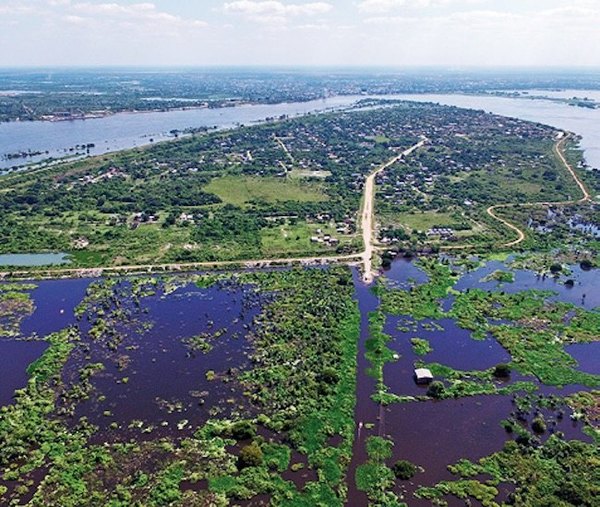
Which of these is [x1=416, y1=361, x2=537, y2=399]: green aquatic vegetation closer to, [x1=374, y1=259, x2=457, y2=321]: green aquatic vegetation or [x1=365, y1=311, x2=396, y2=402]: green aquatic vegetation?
[x1=365, y1=311, x2=396, y2=402]: green aquatic vegetation

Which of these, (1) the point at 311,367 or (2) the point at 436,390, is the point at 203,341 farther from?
(2) the point at 436,390

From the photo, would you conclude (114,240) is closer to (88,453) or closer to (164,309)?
(164,309)

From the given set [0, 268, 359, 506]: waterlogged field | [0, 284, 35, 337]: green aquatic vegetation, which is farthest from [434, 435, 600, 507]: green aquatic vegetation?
[0, 284, 35, 337]: green aquatic vegetation

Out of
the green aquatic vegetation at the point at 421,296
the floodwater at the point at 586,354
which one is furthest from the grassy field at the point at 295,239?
the floodwater at the point at 586,354

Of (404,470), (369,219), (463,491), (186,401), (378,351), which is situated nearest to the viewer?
(463,491)

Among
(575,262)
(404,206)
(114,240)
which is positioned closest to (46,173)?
(114,240)

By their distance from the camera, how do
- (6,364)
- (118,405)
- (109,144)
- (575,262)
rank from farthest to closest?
(109,144), (575,262), (6,364), (118,405)

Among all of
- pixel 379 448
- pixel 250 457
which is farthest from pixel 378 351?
pixel 250 457
